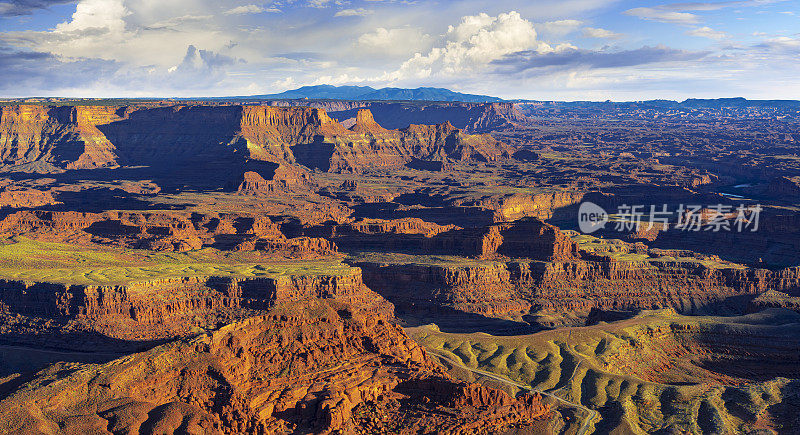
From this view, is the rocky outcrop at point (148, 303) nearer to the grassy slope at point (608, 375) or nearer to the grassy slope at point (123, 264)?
the grassy slope at point (123, 264)

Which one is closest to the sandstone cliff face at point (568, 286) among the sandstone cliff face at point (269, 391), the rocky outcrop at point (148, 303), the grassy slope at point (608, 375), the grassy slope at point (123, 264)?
Answer: the rocky outcrop at point (148, 303)

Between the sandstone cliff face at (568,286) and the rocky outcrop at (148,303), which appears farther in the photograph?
the sandstone cliff face at (568,286)

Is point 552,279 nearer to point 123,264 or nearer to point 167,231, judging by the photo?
point 123,264

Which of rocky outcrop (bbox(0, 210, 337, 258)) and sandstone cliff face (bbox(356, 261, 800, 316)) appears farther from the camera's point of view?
rocky outcrop (bbox(0, 210, 337, 258))

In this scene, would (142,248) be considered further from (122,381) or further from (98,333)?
(122,381)

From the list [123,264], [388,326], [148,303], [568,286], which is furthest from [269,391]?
[568,286]

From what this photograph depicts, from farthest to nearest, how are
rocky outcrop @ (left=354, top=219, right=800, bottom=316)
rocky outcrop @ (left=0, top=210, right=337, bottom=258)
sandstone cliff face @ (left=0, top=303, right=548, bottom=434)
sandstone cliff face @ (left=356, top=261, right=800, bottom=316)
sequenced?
rocky outcrop @ (left=0, top=210, right=337, bottom=258) → rocky outcrop @ (left=354, top=219, right=800, bottom=316) → sandstone cliff face @ (left=356, top=261, right=800, bottom=316) → sandstone cliff face @ (left=0, top=303, right=548, bottom=434)

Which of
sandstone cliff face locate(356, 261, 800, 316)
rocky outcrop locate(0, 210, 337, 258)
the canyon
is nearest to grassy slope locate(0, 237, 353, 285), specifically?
the canyon

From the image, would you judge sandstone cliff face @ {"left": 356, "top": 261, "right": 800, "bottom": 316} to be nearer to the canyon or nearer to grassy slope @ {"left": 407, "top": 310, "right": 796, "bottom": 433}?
the canyon

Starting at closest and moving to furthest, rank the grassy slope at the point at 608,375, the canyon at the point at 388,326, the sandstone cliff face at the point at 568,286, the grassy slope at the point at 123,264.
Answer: the canyon at the point at 388,326 → the grassy slope at the point at 608,375 → the grassy slope at the point at 123,264 → the sandstone cliff face at the point at 568,286
